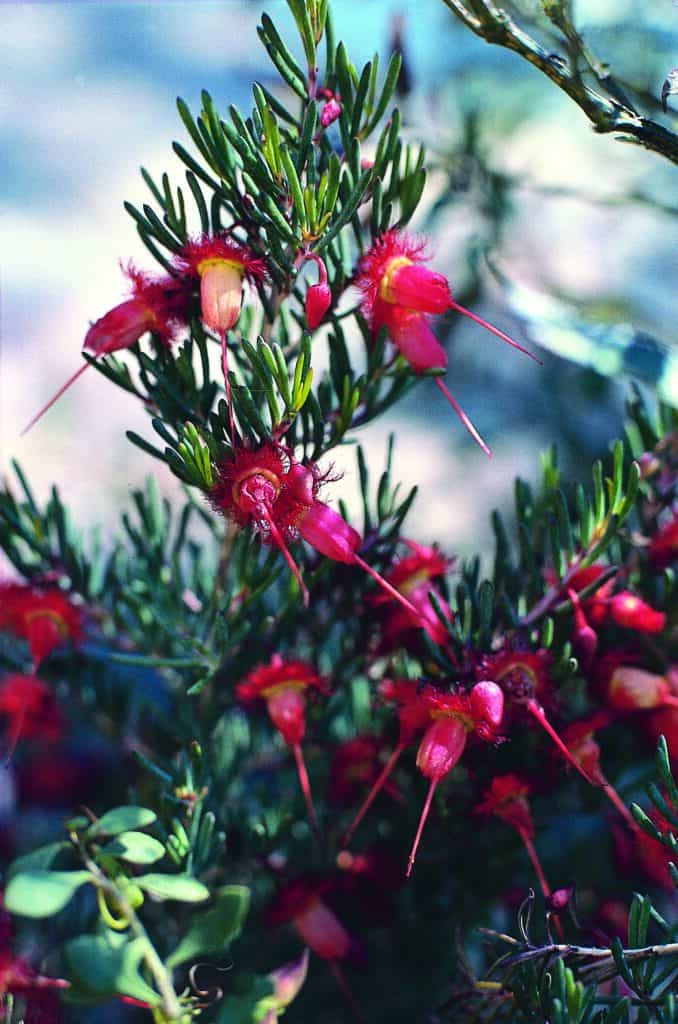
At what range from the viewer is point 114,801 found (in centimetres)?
58

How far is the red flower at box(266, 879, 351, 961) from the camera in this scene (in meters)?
0.47

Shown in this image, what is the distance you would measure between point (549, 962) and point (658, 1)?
735 millimetres

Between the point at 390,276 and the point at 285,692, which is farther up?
the point at 390,276

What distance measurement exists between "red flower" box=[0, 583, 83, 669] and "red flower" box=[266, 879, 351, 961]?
0.15 meters

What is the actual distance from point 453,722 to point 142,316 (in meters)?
0.19

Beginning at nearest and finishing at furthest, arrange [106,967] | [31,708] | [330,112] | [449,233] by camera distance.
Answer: [106,967] < [330,112] < [31,708] < [449,233]

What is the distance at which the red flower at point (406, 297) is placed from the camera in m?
0.42

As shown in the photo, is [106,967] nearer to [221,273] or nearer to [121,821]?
[121,821]

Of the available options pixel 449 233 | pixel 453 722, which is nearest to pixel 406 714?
pixel 453 722

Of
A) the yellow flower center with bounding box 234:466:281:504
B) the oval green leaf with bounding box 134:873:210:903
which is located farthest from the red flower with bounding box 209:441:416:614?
the oval green leaf with bounding box 134:873:210:903

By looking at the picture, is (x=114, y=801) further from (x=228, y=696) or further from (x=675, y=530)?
(x=675, y=530)

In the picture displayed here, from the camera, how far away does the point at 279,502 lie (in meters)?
0.38

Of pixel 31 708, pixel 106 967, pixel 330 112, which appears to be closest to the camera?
pixel 106 967

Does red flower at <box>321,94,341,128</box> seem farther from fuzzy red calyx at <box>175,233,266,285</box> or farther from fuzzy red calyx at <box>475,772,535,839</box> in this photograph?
fuzzy red calyx at <box>475,772,535,839</box>
